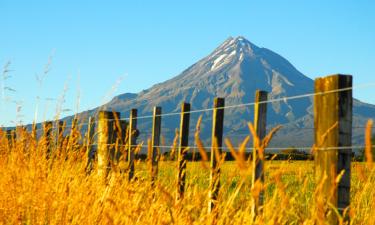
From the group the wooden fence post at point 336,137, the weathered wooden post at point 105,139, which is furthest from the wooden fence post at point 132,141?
the wooden fence post at point 336,137

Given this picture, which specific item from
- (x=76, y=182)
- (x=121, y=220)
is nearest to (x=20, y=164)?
(x=76, y=182)

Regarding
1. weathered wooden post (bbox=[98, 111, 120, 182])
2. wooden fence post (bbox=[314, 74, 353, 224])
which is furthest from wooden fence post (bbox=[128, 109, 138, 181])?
wooden fence post (bbox=[314, 74, 353, 224])

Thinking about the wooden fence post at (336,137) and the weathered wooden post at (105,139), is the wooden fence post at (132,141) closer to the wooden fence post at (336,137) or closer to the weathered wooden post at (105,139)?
the weathered wooden post at (105,139)

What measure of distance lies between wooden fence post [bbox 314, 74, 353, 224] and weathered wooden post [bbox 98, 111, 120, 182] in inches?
162

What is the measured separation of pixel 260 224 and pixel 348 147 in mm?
1610

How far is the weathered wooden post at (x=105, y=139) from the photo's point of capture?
25.9 feet

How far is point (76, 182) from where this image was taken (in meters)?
4.98

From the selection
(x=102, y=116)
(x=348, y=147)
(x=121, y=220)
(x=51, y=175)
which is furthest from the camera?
(x=102, y=116)

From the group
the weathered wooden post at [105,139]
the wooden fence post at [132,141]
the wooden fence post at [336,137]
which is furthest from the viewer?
the wooden fence post at [132,141]

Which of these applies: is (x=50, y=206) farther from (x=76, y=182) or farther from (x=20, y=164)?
(x=20, y=164)

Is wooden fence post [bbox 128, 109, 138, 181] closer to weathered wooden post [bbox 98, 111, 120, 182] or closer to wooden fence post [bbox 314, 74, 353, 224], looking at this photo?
weathered wooden post [bbox 98, 111, 120, 182]

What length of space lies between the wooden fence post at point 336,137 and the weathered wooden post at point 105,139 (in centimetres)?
412

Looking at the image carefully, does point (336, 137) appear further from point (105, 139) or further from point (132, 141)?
point (132, 141)

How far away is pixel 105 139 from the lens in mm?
8156
